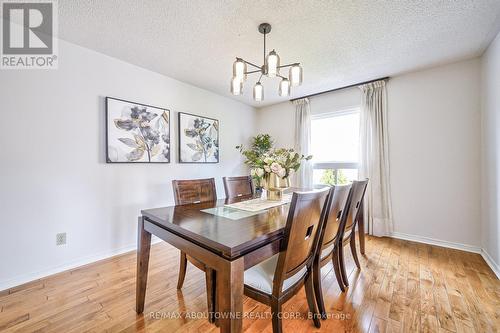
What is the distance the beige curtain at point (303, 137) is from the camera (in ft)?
12.7

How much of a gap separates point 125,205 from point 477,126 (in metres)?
4.41

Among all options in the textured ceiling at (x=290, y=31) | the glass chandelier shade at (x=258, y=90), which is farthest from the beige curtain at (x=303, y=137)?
the glass chandelier shade at (x=258, y=90)

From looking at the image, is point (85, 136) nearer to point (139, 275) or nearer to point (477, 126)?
point (139, 275)

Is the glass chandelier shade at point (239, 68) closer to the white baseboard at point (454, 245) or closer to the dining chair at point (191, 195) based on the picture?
the dining chair at point (191, 195)

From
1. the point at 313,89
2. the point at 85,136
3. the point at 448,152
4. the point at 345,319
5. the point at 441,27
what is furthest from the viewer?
the point at 313,89

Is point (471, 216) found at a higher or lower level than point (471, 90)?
lower

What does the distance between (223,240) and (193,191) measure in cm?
116

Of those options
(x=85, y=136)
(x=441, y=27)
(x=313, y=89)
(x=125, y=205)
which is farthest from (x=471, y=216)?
(x=85, y=136)

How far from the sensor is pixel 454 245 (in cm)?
260

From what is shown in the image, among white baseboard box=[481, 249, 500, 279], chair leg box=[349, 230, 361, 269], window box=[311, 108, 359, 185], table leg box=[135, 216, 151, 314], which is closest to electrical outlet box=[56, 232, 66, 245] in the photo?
table leg box=[135, 216, 151, 314]

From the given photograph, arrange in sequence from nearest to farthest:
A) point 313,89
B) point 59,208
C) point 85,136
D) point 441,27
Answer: point 441,27 < point 59,208 < point 85,136 < point 313,89

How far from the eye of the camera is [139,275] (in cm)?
145

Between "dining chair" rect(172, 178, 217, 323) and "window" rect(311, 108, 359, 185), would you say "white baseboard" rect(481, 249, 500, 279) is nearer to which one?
"window" rect(311, 108, 359, 185)

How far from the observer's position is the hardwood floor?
1387 millimetres
